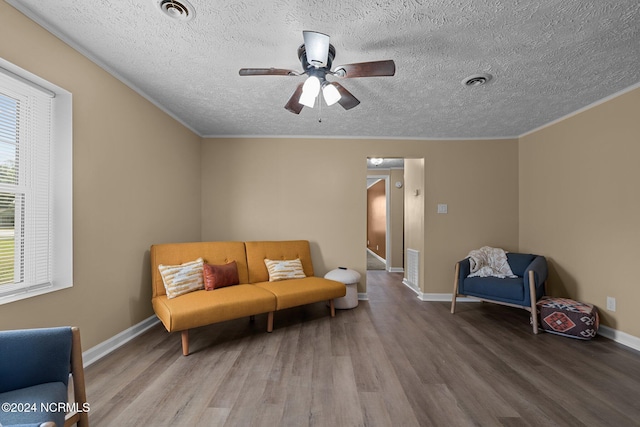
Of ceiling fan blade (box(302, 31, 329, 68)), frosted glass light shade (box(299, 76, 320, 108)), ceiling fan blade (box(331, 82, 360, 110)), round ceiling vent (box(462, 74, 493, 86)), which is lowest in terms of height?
frosted glass light shade (box(299, 76, 320, 108))

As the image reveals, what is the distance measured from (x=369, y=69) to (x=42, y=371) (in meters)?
2.29

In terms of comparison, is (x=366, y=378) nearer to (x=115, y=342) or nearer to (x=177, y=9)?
(x=115, y=342)

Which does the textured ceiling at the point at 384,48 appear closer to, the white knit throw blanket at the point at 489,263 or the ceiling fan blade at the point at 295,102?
the ceiling fan blade at the point at 295,102

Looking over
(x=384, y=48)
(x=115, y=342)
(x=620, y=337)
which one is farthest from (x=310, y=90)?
(x=620, y=337)

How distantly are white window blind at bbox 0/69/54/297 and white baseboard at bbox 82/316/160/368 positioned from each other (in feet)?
2.23

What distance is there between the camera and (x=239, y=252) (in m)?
3.28

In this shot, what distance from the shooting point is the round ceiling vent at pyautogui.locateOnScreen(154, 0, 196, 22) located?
1521 mm

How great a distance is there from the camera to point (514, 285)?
297 centimetres

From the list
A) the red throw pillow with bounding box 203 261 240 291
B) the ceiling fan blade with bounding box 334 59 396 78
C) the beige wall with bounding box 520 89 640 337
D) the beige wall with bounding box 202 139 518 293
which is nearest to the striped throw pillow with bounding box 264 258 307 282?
the red throw pillow with bounding box 203 261 240 291

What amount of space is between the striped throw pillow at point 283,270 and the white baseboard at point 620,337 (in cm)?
317

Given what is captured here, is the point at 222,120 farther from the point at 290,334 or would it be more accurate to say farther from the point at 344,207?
the point at 290,334

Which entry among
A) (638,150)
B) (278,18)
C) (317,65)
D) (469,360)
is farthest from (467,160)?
(278,18)

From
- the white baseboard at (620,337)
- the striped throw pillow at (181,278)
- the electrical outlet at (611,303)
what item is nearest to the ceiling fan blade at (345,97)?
the striped throw pillow at (181,278)

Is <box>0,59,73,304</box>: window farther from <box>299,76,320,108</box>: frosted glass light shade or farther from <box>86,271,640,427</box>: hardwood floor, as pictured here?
<box>299,76,320,108</box>: frosted glass light shade
